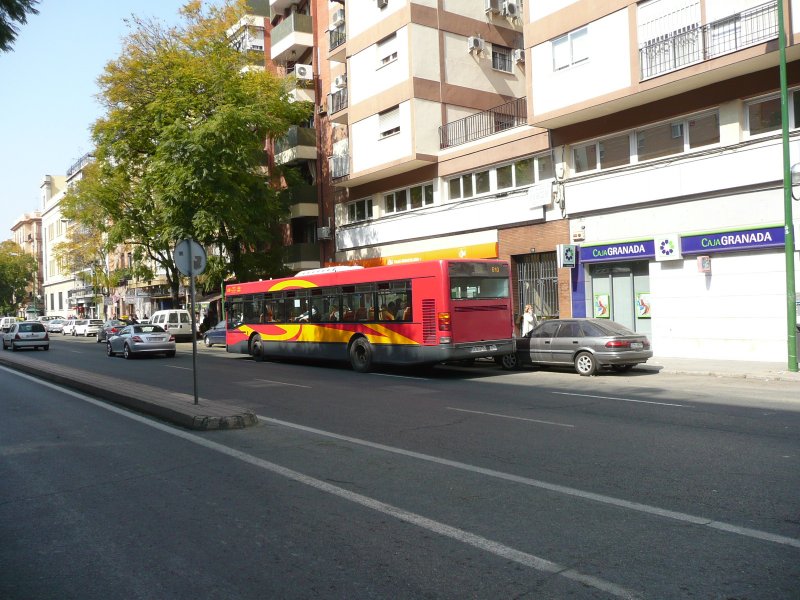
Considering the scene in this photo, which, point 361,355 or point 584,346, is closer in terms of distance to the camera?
point 584,346

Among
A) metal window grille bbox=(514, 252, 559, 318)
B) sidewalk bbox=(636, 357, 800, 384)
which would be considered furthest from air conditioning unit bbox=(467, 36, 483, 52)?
sidewalk bbox=(636, 357, 800, 384)

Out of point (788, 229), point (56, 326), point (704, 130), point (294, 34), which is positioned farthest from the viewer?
point (56, 326)

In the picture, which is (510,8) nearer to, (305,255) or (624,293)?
(624,293)

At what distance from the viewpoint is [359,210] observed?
105 ft

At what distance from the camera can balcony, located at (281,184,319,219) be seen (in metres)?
34.9

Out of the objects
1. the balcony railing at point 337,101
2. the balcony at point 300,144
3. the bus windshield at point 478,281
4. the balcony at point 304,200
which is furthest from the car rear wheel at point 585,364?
the balcony at point 300,144

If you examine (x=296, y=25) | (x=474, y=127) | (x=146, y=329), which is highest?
(x=296, y=25)

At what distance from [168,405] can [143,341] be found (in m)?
16.9

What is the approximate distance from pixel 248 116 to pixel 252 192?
12.9 ft

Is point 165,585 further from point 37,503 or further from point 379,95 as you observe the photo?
point 379,95

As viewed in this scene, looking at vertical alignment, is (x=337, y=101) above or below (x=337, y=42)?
below

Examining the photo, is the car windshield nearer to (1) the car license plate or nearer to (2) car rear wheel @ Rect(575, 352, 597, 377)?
(1) the car license plate

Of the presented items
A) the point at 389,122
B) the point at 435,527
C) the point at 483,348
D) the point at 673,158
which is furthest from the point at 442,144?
the point at 435,527

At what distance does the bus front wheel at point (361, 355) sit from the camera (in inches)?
727
